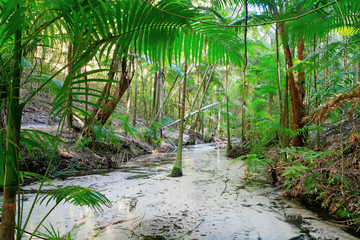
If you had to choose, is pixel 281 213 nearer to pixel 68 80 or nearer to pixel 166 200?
pixel 166 200

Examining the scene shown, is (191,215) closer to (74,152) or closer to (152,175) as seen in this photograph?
(152,175)

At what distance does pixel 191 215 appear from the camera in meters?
2.00

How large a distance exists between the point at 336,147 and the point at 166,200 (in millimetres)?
2038

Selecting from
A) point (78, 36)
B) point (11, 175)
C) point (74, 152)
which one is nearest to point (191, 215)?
point (11, 175)

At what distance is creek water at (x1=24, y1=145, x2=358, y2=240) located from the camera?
5.43ft

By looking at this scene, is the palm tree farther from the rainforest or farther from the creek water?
the creek water

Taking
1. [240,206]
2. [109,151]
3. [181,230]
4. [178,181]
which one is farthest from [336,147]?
[109,151]

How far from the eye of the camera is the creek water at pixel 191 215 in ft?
Answer: 5.43

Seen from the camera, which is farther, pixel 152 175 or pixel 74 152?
pixel 74 152

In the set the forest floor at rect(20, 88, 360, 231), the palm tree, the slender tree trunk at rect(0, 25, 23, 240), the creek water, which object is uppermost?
the palm tree

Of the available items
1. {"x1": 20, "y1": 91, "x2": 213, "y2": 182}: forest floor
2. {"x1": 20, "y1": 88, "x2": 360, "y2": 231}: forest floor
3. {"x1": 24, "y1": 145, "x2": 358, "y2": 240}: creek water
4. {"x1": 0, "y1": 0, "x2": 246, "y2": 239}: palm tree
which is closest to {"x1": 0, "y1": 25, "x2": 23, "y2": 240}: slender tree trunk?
{"x1": 0, "y1": 0, "x2": 246, "y2": 239}: palm tree

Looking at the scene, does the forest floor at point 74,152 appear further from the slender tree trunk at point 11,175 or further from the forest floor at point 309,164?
the slender tree trunk at point 11,175

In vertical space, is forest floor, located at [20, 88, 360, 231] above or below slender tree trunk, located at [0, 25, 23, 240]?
below

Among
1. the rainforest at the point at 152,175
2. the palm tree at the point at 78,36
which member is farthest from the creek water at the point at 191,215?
the palm tree at the point at 78,36
